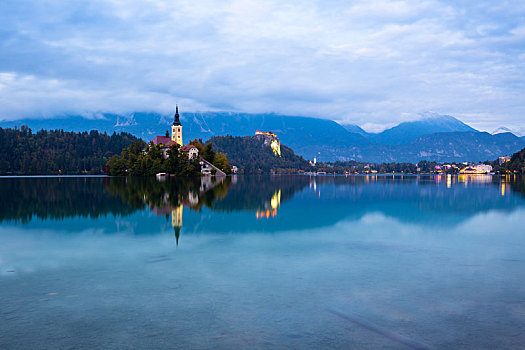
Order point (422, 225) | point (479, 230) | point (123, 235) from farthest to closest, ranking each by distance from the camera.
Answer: point (422, 225)
point (479, 230)
point (123, 235)

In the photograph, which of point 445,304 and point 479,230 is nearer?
point 445,304

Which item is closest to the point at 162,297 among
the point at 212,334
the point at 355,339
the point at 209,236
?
the point at 212,334

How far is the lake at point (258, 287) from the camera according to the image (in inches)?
307

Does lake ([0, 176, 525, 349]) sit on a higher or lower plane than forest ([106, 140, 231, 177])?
lower

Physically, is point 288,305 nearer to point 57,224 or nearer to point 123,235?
point 123,235

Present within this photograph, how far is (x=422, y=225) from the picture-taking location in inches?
960

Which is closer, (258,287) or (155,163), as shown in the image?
(258,287)

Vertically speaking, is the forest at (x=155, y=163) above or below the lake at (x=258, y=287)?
above

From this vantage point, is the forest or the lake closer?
the lake

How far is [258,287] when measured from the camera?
10875 mm

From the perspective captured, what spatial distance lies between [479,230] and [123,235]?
18.6 meters

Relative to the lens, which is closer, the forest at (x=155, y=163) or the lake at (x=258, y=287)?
the lake at (x=258, y=287)

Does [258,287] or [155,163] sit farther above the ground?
[155,163]

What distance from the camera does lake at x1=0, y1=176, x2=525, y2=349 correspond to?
25.6 feet
